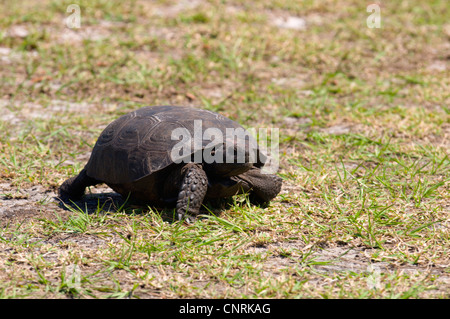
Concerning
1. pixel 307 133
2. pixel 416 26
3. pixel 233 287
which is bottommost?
pixel 233 287

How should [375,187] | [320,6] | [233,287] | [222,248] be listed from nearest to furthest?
1. [233,287]
2. [222,248]
3. [375,187]
4. [320,6]

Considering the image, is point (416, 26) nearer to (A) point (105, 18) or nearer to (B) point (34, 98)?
(A) point (105, 18)

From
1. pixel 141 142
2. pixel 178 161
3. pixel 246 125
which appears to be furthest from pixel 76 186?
pixel 246 125

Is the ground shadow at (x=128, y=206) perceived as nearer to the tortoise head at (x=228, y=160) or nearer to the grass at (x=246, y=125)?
the grass at (x=246, y=125)

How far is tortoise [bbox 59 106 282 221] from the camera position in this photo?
368cm

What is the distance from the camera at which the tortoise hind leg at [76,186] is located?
4.17m

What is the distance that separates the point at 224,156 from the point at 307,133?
218 centimetres

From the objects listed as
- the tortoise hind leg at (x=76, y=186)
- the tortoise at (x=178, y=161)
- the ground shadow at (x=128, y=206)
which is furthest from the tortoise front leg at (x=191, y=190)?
the tortoise hind leg at (x=76, y=186)

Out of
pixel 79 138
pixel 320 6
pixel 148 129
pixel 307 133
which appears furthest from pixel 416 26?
pixel 148 129

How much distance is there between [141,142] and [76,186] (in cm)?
74

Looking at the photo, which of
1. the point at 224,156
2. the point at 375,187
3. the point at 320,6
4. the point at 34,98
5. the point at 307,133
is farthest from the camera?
the point at 320,6

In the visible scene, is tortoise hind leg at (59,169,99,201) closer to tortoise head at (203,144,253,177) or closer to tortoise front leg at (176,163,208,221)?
tortoise front leg at (176,163,208,221)

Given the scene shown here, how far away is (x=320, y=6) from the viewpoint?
909 cm

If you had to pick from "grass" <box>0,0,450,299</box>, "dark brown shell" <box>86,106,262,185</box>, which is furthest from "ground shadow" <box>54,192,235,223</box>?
"dark brown shell" <box>86,106,262,185</box>
